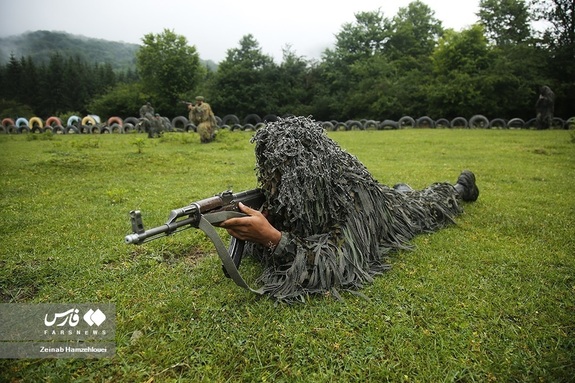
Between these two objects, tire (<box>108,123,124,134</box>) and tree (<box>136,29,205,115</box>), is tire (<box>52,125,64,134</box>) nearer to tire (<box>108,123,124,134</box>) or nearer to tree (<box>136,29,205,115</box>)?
tire (<box>108,123,124,134</box>)

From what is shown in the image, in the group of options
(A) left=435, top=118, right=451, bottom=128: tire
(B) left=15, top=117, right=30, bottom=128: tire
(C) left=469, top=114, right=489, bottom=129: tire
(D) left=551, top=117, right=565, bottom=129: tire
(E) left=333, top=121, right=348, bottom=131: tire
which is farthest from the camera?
(E) left=333, top=121, right=348, bottom=131: tire

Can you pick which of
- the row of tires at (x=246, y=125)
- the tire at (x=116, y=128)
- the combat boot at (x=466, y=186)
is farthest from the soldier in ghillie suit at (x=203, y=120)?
the combat boot at (x=466, y=186)

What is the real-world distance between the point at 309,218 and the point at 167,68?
136 feet

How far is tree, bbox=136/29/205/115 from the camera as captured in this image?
3838 centimetres

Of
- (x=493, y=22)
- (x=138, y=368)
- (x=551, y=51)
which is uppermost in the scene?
(x=493, y=22)

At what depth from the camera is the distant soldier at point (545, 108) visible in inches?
765

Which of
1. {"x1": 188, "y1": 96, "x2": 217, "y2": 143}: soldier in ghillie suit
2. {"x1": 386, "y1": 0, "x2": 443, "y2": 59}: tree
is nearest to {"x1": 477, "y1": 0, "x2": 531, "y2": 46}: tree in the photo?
{"x1": 386, "y1": 0, "x2": 443, "y2": 59}: tree

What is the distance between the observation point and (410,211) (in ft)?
13.2

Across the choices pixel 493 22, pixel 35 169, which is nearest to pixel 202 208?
pixel 35 169

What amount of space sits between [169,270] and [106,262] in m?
0.72

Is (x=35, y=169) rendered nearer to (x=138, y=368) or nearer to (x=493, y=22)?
(x=138, y=368)

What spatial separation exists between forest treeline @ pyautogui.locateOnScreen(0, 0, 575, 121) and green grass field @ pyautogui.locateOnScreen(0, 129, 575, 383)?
24.3 metres

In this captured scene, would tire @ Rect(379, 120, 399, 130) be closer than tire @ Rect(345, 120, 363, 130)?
Yes

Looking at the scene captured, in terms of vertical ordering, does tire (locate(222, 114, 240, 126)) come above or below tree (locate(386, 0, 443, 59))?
below
